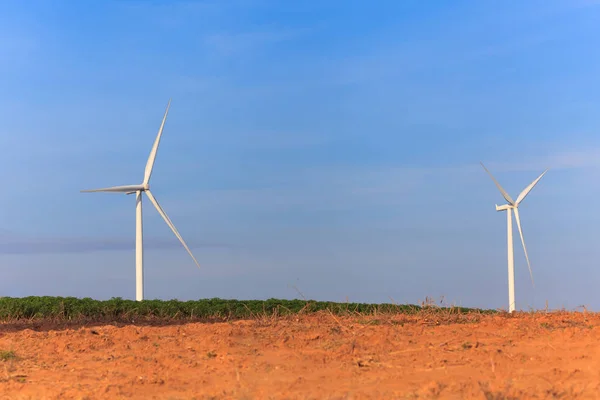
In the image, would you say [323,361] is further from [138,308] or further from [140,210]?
[140,210]

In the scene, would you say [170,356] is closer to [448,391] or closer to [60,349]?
[60,349]

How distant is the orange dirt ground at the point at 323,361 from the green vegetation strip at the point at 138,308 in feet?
29.0

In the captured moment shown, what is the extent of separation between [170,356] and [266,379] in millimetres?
2239

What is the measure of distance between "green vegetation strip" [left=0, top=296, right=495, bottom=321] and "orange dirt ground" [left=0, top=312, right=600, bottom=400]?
8.83m

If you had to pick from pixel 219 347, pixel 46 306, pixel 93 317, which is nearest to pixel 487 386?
pixel 219 347

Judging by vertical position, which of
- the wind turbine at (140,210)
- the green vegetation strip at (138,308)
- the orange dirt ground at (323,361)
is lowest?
the orange dirt ground at (323,361)

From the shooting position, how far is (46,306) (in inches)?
861

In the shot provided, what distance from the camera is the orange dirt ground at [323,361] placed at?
754 centimetres

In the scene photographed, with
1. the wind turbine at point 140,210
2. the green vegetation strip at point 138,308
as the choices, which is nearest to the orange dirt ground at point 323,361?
the green vegetation strip at point 138,308

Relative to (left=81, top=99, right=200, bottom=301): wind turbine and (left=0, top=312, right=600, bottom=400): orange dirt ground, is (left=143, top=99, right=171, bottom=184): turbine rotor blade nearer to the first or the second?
(left=81, top=99, right=200, bottom=301): wind turbine

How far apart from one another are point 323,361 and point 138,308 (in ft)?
46.2

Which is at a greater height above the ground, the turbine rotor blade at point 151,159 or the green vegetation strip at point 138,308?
the turbine rotor blade at point 151,159

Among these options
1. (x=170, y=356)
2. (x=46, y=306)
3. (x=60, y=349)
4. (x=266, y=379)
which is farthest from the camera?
(x=46, y=306)

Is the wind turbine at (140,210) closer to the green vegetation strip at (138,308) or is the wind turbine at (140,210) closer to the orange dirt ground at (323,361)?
the green vegetation strip at (138,308)
